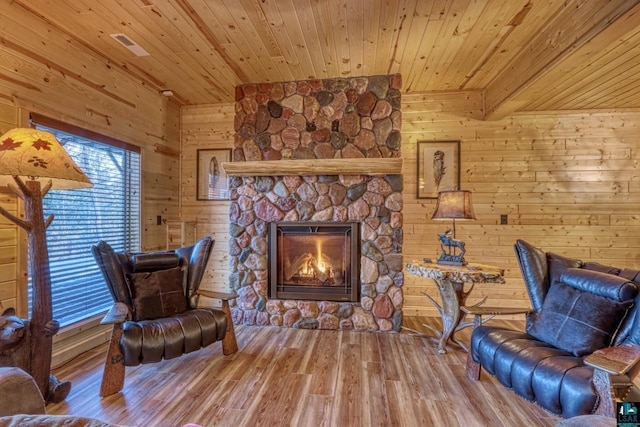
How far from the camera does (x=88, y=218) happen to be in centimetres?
291

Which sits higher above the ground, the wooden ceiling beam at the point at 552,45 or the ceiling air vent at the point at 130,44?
the ceiling air vent at the point at 130,44

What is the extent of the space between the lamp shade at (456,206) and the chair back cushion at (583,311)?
840 millimetres

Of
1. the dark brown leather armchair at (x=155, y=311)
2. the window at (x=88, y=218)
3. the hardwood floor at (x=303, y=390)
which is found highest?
the window at (x=88, y=218)

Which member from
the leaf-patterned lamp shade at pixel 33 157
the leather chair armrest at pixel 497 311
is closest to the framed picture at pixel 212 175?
the leaf-patterned lamp shade at pixel 33 157

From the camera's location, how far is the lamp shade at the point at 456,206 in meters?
2.77

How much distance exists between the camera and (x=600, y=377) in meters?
1.46

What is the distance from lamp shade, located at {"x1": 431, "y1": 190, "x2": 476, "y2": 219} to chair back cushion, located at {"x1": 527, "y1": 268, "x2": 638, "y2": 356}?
0.84 meters

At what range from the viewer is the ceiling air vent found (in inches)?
103

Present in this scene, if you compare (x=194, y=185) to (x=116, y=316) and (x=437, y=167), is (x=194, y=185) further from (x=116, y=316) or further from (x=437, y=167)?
(x=437, y=167)

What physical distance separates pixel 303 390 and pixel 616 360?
1.76 m

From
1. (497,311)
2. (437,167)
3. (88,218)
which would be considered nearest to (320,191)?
(437,167)

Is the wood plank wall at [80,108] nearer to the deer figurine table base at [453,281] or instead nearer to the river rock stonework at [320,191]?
the river rock stonework at [320,191]

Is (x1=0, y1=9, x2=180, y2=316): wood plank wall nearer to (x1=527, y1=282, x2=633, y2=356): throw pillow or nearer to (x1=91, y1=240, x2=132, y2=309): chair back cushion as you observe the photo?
(x1=91, y1=240, x2=132, y2=309): chair back cushion

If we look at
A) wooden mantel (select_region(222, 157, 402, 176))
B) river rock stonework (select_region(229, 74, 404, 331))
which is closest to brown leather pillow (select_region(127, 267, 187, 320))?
river rock stonework (select_region(229, 74, 404, 331))
